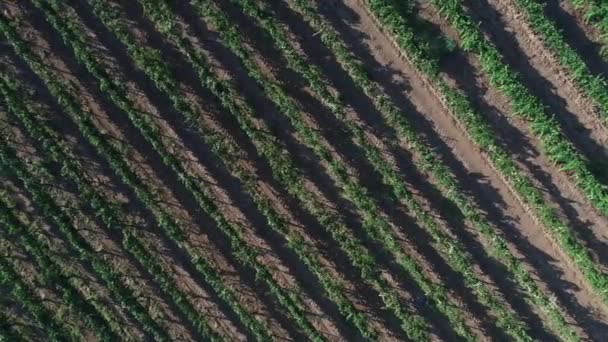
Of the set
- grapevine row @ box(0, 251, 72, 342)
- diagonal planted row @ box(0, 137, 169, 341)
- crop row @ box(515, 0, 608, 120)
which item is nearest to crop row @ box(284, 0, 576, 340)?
crop row @ box(515, 0, 608, 120)

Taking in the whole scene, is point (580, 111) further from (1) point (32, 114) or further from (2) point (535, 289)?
(1) point (32, 114)

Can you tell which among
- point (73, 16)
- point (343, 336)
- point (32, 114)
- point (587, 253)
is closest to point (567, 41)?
point (587, 253)

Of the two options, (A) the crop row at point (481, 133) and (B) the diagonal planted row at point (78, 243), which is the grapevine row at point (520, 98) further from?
(B) the diagonal planted row at point (78, 243)

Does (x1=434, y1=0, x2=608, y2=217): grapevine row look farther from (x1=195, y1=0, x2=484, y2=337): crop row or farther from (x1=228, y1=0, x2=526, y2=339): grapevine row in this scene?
(x1=195, y1=0, x2=484, y2=337): crop row

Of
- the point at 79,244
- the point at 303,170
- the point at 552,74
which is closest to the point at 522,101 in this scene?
the point at 552,74

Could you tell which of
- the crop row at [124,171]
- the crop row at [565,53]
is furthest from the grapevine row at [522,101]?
the crop row at [124,171]

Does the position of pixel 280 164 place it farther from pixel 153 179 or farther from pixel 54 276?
pixel 54 276
